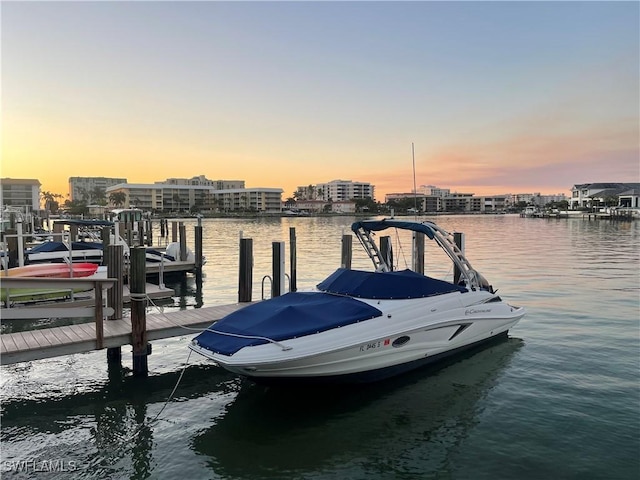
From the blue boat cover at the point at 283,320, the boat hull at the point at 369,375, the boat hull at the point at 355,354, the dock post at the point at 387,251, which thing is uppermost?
the dock post at the point at 387,251

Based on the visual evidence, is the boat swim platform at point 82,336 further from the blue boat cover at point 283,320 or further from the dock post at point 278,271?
Answer: the dock post at point 278,271

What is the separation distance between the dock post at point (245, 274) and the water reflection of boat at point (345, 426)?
415cm

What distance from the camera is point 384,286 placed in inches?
375

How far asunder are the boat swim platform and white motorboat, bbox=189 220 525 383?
5.50 ft

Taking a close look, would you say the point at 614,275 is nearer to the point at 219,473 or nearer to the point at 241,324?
the point at 241,324

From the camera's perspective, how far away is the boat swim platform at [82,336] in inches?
316

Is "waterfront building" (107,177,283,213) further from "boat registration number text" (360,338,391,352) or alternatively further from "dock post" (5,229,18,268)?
"boat registration number text" (360,338,391,352)

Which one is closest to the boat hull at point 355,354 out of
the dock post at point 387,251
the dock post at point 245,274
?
the dock post at point 387,251

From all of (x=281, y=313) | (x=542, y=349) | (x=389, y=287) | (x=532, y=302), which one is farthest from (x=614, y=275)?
(x=281, y=313)

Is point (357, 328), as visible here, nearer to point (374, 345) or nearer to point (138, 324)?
point (374, 345)

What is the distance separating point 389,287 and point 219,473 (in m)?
4.76

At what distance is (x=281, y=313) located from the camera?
27.6 feet

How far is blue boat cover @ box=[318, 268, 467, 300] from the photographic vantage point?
9445mm

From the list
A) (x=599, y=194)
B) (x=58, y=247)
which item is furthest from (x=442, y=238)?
(x=599, y=194)
